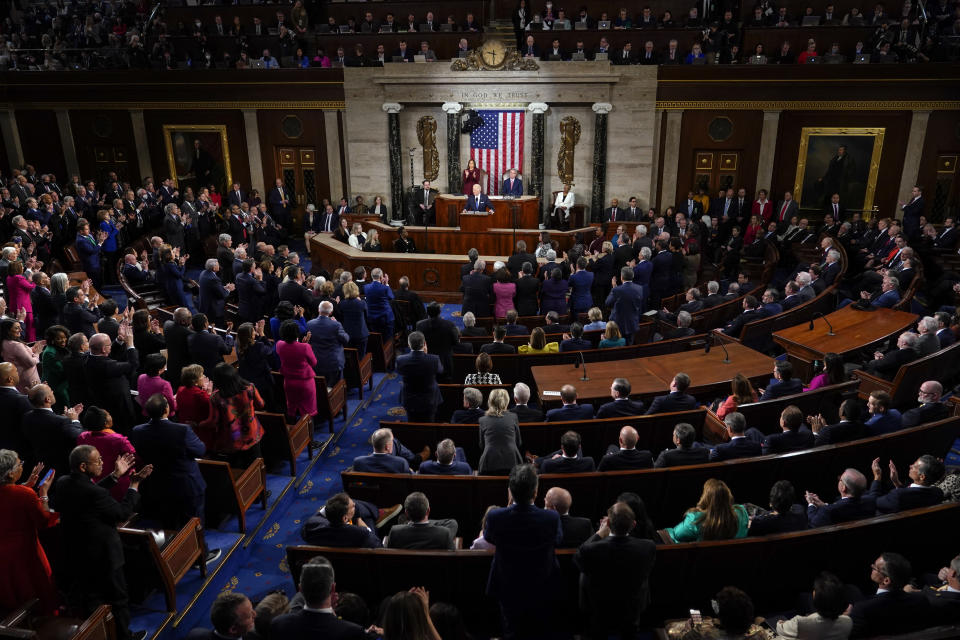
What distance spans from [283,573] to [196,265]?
10747 millimetres

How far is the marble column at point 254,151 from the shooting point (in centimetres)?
1678

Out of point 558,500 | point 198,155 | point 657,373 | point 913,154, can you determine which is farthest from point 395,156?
point 558,500

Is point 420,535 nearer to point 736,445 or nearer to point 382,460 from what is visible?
point 382,460

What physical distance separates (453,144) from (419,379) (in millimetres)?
10187

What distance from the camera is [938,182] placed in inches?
563

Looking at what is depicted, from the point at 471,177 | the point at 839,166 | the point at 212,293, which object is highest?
the point at 839,166

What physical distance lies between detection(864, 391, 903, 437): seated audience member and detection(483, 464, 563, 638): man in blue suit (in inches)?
130

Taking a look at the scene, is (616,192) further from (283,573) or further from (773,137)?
(283,573)

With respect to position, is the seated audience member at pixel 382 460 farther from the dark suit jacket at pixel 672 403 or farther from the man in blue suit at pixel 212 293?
the man in blue suit at pixel 212 293

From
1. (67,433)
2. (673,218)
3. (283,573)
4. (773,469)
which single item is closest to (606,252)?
(673,218)

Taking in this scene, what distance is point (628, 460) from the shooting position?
16.8 feet

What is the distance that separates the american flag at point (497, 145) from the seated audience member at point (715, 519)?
12.3 metres

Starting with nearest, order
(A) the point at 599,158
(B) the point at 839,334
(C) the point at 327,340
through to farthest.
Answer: (C) the point at 327,340
(B) the point at 839,334
(A) the point at 599,158

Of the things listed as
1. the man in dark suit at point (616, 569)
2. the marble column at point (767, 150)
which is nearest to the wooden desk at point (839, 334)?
the man in dark suit at point (616, 569)
